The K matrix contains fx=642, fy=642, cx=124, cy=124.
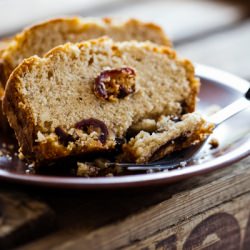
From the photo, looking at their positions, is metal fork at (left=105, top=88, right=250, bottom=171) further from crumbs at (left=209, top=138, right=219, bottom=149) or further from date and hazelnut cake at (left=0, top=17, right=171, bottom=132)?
date and hazelnut cake at (left=0, top=17, right=171, bottom=132)

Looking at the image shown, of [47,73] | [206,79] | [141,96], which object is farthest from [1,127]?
[206,79]

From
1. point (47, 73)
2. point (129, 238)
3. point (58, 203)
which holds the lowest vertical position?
point (129, 238)

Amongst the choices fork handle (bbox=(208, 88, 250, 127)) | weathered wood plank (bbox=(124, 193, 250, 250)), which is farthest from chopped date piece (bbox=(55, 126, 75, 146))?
fork handle (bbox=(208, 88, 250, 127))

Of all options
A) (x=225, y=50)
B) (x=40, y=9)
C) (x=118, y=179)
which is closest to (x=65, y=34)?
(x=118, y=179)

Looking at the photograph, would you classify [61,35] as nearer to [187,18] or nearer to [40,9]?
[187,18]

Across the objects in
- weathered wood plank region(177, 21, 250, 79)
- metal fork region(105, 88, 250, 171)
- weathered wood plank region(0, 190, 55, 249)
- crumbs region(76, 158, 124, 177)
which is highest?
weathered wood plank region(0, 190, 55, 249)

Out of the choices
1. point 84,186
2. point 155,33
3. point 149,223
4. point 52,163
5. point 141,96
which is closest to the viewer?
point 84,186

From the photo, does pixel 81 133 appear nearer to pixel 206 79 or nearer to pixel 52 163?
pixel 52 163
